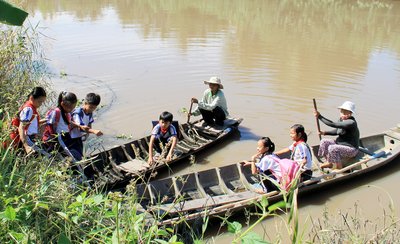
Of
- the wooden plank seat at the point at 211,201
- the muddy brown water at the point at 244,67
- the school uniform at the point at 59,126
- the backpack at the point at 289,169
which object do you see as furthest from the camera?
the muddy brown water at the point at 244,67

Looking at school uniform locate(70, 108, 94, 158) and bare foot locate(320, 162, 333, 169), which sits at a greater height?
school uniform locate(70, 108, 94, 158)

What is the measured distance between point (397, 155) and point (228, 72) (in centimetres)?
607

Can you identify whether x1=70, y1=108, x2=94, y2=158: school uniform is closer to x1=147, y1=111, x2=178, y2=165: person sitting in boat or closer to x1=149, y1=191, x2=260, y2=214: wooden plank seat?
x1=147, y1=111, x2=178, y2=165: person sitting in boat

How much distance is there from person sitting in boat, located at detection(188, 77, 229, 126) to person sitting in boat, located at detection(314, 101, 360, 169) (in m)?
2.18

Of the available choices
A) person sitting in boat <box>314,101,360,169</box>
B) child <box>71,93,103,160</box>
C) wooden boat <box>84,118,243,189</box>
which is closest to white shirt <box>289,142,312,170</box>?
person sitting in boat <box>314,101,360,169</box>

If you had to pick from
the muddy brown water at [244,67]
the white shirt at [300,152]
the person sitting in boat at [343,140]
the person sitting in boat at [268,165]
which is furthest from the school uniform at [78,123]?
the person sitting in boat at [343,140]

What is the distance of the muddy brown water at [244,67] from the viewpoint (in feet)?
29.1

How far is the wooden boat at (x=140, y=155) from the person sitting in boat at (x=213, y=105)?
0.52 ft

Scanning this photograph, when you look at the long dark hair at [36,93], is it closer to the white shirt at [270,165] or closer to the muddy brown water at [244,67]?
the muddy brown water at [244,67]

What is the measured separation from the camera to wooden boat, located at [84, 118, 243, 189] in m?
6.25

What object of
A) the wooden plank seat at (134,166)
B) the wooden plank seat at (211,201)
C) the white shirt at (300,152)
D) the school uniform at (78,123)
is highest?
the school uniform at (78,123)

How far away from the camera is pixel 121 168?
22.0 feet

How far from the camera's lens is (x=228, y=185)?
672cm

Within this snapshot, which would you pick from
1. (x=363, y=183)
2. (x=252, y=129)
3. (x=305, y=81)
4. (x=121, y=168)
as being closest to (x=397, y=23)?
(x=305, y=81)
